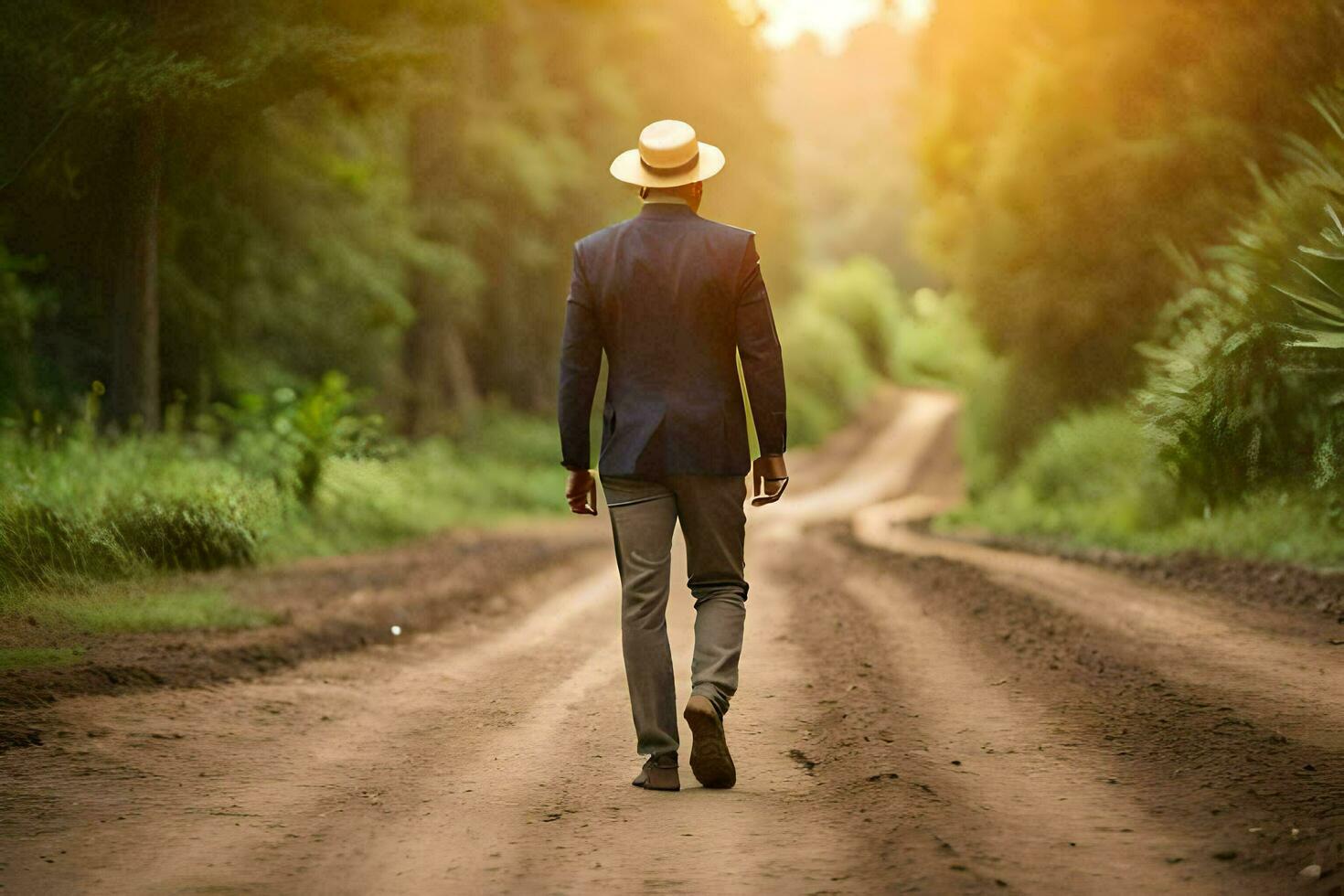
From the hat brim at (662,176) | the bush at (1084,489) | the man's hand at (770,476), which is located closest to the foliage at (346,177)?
the hat brim at (662,176)

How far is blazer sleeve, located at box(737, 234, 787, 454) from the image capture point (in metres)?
5.24

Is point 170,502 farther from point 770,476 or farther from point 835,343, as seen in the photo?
point 835,343

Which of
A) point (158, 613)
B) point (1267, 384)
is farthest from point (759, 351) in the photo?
point (158, 613)

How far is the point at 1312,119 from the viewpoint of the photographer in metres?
14.8

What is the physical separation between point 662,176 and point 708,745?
2.15 meters

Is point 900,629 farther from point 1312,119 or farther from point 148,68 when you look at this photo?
point 1312,119

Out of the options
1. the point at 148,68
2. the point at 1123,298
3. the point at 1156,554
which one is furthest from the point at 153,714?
the point at 1123,298

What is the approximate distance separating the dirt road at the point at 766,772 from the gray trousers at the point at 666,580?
34 cm

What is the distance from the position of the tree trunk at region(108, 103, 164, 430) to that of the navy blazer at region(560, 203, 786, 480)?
4247mm

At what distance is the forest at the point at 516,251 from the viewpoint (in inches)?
335

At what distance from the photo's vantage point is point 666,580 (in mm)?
5266

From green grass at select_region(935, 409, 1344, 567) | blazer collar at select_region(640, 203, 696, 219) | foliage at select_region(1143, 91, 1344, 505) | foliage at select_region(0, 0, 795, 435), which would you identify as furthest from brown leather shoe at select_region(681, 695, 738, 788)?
green grass at select_region(935, 409, 1344, 567)

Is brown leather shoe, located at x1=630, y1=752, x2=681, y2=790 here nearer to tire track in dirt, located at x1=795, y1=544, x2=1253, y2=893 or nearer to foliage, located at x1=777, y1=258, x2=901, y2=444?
tire track in dirt, located at x1=795, y1=544, x2=1253, y2=893

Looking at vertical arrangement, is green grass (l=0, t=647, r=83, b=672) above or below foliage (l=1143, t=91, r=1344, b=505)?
below
